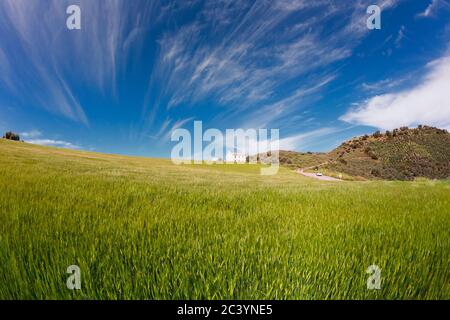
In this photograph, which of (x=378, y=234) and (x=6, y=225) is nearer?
(x=6, y=225)

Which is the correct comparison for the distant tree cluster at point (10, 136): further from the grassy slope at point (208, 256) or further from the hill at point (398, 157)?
the grassy slope at point (208, 256)

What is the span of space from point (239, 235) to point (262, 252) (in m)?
0.53

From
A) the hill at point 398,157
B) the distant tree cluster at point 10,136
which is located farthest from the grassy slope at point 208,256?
the distant tree cluster at point 10,136

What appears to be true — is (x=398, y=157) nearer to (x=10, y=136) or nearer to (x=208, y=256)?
(x=208, y=256)

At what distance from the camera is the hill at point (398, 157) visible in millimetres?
59291

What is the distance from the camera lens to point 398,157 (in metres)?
67.1

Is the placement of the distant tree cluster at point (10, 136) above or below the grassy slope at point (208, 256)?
above

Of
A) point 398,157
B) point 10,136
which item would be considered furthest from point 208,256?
point 10,136

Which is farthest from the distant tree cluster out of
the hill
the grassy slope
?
the grassy slope
